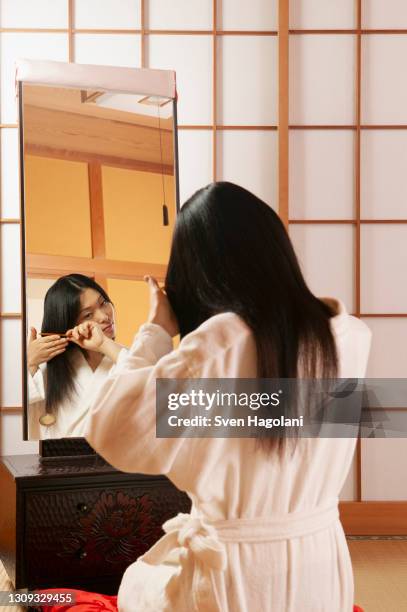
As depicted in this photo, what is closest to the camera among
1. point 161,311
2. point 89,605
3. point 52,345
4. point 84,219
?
point 161,311

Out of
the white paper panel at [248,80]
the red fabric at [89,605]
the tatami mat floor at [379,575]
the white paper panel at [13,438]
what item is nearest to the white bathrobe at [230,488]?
the red fabric at [89,605]

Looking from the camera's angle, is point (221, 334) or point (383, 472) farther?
point (383, 472)

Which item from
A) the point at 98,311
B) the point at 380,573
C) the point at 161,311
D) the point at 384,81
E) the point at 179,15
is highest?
the point at 179,15

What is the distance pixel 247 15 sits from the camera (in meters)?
3.53

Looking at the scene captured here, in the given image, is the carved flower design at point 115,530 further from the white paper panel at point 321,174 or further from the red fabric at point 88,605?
the white paper panel at point 321,174

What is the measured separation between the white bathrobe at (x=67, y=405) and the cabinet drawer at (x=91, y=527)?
0.28m

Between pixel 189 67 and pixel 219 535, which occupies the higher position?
pixel 189 67

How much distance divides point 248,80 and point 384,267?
0.99 m

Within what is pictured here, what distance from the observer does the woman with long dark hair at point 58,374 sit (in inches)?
111

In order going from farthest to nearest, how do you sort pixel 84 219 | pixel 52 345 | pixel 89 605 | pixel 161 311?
1. pixel 84 219
2. pixel 52 345
3. pixel 89 605
4. pixel 161 311

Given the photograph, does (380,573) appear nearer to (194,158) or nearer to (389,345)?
(389,345)

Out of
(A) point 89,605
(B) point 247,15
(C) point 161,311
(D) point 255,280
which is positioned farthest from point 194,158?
(D) point 255,280

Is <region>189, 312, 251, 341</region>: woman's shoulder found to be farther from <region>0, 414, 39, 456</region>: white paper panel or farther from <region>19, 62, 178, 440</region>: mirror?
<region>0, 414, 39, 456</region>: white paper panel

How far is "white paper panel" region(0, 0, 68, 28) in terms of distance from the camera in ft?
11.4
